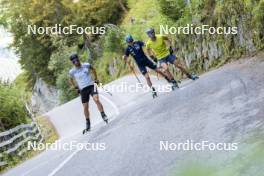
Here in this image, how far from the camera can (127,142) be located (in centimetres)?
1037

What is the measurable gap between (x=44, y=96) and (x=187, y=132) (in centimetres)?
6061

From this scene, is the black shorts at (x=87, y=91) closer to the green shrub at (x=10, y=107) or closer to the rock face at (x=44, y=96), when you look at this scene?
the green shrub at (x=10, y=107)

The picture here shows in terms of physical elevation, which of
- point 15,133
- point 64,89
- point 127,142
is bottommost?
point 64,89

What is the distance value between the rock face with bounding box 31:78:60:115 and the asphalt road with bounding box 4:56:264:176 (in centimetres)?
5225

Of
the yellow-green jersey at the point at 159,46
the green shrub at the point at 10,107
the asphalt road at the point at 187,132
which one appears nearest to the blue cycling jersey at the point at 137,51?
the yellow-green jersey at the point at 159,46

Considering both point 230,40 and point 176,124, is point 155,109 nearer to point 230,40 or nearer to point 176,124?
point 176,124

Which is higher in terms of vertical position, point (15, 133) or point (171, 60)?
point (171, 60)

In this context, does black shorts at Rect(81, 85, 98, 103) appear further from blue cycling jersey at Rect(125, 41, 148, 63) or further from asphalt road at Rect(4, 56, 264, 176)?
blue cycling jersey at Rect(125, 41, 148, 63)

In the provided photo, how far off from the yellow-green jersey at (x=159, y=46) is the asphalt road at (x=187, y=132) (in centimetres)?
283

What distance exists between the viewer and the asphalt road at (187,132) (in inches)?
269

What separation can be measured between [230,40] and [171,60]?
241cm

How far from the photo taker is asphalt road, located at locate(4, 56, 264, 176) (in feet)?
22.4

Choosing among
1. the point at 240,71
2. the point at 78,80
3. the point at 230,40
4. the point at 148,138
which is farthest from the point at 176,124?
the point at 230,40

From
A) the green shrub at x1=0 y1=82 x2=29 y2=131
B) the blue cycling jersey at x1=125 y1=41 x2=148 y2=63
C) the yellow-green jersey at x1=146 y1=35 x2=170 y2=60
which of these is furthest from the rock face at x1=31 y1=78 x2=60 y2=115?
the yellow-green jersey at x1=146 y1=35 x2=170 y2=60
